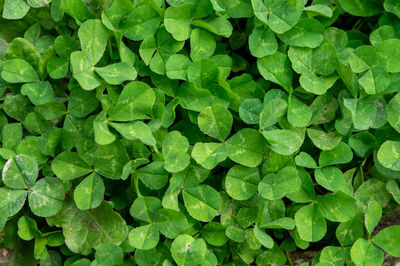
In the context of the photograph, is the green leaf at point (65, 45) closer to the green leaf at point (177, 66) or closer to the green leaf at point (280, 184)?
the green leaf at point (177, 66)

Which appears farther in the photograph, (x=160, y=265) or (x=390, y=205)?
(x=390, y=205)

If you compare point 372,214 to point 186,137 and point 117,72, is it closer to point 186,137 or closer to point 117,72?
point 186,137

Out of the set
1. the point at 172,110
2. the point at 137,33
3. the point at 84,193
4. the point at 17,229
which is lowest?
the point at 17,229

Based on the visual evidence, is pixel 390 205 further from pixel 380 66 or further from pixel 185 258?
pixel 185 258

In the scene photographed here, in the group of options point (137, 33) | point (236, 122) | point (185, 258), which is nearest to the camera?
point (185, 258)

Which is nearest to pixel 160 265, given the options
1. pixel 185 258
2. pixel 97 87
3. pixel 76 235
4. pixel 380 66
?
pixel 185 258

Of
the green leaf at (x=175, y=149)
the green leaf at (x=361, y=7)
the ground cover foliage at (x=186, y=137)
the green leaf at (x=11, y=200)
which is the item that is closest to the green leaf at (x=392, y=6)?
the green leaf at (x=361, y=7)

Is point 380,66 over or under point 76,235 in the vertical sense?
over

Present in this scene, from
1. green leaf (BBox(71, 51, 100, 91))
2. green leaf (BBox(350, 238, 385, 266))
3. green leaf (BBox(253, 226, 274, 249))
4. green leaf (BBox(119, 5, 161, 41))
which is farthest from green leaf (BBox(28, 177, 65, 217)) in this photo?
green leaf (BBox(350, 238, 385, 266))
